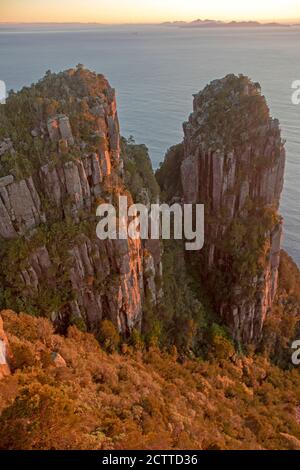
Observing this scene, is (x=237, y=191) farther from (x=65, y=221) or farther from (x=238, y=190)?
(x=65, y=221)

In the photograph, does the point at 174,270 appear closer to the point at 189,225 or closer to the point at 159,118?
the point at 189,225

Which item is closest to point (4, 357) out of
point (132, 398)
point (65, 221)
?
point (132, 398)

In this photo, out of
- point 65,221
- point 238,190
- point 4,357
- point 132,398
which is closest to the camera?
point 4,357

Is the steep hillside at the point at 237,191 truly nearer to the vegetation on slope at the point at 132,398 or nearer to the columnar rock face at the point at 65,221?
the vegetation on slope at the point at 132,398

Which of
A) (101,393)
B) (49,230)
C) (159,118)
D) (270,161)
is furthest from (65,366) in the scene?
(159,118)

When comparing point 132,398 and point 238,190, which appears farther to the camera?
point 238,190

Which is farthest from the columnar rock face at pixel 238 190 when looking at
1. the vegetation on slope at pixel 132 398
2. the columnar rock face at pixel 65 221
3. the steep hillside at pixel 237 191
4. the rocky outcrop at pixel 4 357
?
the rocky outcrop at pixel 4 357

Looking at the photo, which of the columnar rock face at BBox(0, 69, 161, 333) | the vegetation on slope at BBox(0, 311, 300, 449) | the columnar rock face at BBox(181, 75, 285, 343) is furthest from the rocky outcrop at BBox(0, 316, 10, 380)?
the columnar rock face at BBox(181, 75, 285, 343)
